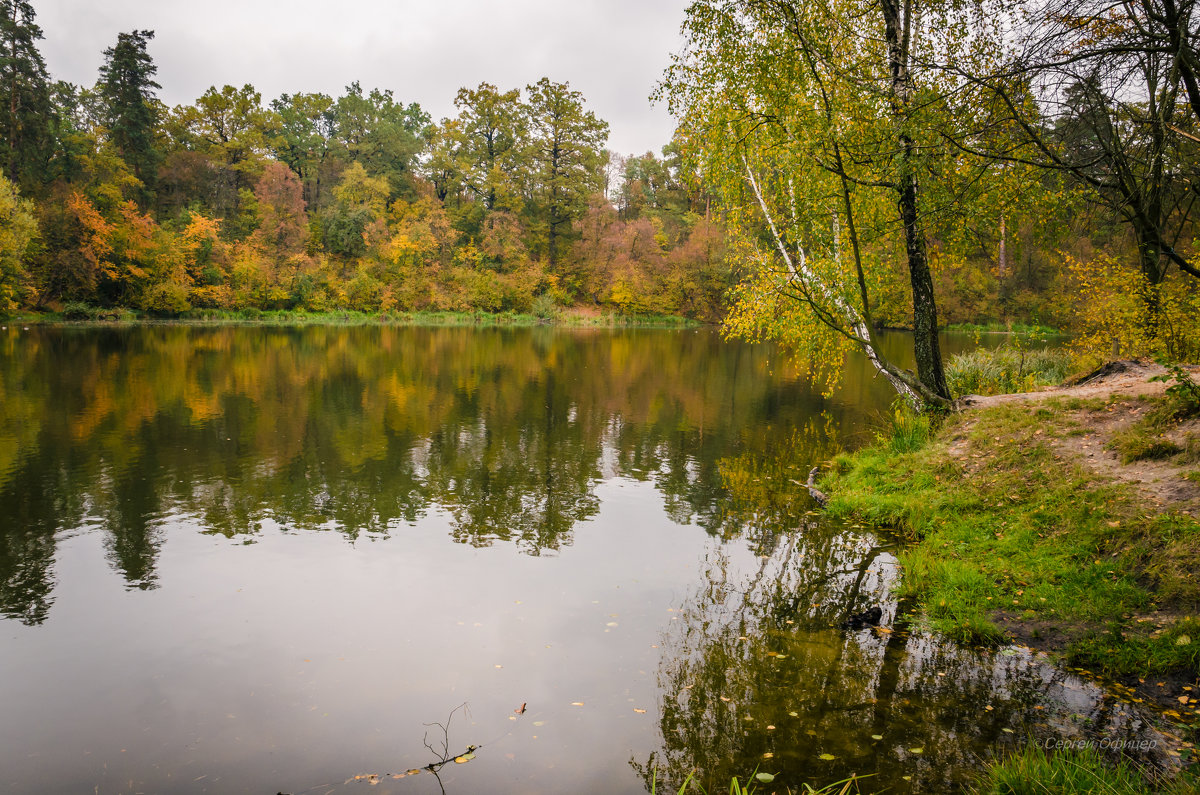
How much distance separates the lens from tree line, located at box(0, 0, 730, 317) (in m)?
47.6

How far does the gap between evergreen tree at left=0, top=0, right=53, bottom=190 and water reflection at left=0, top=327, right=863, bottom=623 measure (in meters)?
26.7

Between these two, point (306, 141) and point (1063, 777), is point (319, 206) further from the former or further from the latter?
point (1063, 777)

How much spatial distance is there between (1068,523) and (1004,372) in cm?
1058

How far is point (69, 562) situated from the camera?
816 cm

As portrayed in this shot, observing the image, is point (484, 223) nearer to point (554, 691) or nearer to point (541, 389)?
point (541, 389)

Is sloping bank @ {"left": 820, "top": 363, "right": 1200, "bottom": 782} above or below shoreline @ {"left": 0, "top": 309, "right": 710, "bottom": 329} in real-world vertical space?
below

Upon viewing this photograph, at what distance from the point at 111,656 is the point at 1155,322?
16.0m

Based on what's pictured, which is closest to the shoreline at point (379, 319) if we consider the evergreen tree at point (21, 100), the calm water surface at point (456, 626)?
the evergreen tree at point (21, 100)

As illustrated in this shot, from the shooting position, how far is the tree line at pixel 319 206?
47.6m

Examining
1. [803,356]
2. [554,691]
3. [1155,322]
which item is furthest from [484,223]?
[554,691]

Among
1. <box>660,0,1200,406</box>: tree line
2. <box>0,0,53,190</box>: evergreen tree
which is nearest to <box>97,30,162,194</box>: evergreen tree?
<box>0,0,53,190</box>: evergreen tree

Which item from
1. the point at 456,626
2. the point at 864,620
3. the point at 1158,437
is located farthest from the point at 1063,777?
the point at 1158,437

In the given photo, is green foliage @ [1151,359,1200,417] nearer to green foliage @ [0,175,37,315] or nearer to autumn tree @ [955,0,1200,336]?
autumn tree @ [955,0,1200,336]

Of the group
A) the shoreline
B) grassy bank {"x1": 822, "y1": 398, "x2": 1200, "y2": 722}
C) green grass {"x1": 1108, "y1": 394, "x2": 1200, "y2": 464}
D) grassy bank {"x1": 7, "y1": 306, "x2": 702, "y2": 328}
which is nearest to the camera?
grassy bank {"x1": 822, "y1": 398, "x2": 1200, "y2": 722}
